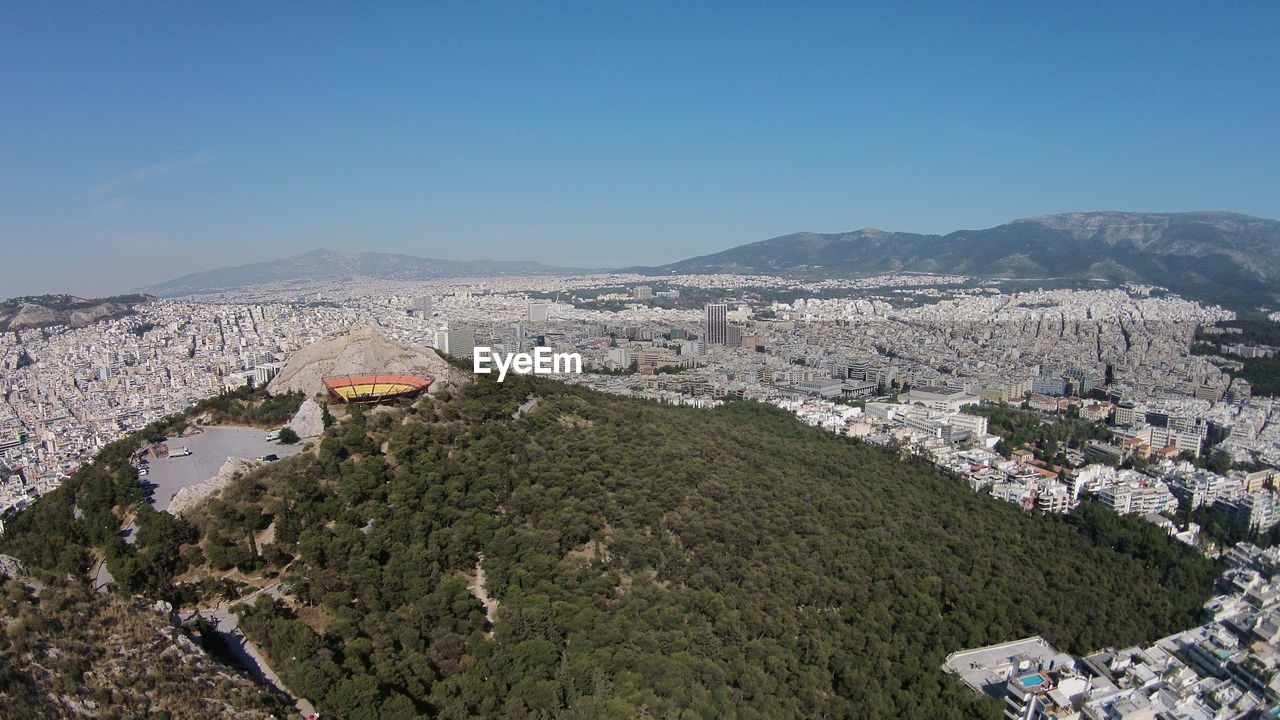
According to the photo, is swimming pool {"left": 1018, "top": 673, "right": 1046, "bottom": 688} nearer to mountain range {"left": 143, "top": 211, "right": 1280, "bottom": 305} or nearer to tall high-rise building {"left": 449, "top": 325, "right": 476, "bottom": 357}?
tall high-rise building {"left": 449, "top": 325, "right": 476, "bottom": 357}

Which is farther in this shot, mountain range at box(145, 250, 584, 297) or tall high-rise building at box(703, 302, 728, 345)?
mountain range at box(145, 250, 584, 297)

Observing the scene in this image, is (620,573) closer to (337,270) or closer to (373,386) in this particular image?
(373,386)

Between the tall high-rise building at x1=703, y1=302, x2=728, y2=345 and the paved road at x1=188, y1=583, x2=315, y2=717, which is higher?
the paved road at x1=188, y1=583, x2=315, y2=717

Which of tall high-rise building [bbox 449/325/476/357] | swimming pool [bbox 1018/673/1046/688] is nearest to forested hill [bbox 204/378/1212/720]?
swimming pool [bbox 1018/673/1046/688]

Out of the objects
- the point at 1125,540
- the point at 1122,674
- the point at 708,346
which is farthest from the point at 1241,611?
the point at 708,346

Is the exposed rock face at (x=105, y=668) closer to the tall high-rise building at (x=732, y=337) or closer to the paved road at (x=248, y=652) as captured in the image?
the paved road at (x=248, y=652)

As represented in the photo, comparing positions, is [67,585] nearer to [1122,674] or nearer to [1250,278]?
[1122,674]

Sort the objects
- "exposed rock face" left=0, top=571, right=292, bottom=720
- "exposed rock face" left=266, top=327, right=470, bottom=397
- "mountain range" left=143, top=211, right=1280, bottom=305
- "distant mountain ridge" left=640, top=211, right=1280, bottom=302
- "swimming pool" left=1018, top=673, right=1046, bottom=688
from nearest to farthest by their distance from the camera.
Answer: "exposed rock face" left=0, top=571, right=292, bottom=720 → "swimming pool" left=1018, top=673, right=1046, bottom=688 → "exposed rock face" left=266, top=327, right=470, bottom=397 → "distant mountain ridge" left=640, top=211, right=1280, bottom=302 → "mountain range" left=143, top=211, right=1280, bottom=305

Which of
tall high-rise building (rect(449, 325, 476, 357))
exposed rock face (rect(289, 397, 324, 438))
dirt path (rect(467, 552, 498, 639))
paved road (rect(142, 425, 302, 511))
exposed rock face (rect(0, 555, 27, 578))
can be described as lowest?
dirt path (rect(467, 552, 498, 639))
